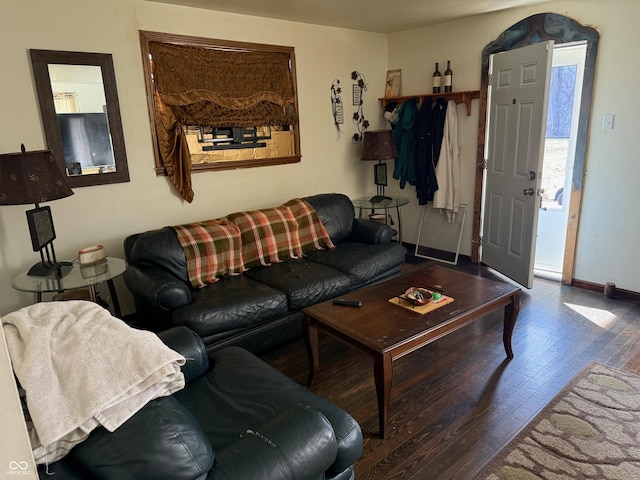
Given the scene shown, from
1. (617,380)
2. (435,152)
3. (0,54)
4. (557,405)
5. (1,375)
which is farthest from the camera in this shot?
(435,152)

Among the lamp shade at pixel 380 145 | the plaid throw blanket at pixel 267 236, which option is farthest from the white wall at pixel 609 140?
the plaid throw blanket at pixel 267 236

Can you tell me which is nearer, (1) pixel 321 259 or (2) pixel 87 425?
(2) pixel 87 425

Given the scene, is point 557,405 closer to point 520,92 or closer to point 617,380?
point 617,380

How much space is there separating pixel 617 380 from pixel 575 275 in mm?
1521

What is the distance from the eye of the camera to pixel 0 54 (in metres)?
2.62

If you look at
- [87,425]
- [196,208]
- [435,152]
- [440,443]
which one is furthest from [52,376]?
[435,152]

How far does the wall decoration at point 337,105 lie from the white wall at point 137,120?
0.21ft

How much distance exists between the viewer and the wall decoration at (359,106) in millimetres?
4645

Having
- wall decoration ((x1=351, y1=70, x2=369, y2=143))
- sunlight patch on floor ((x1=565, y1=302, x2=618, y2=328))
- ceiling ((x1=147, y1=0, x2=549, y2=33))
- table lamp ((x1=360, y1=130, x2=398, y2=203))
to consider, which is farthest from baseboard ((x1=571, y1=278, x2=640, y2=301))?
wall decoration ((x1=351, y1=70, x2=369, y2=143))

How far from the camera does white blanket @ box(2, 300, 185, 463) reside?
1061 mm

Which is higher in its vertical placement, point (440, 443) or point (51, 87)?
point (51, 87)

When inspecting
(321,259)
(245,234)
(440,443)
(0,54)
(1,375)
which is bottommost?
(440,443)

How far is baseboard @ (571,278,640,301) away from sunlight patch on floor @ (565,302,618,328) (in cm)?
35

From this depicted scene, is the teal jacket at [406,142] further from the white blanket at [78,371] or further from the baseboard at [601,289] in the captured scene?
the white blanket at [78,371]
